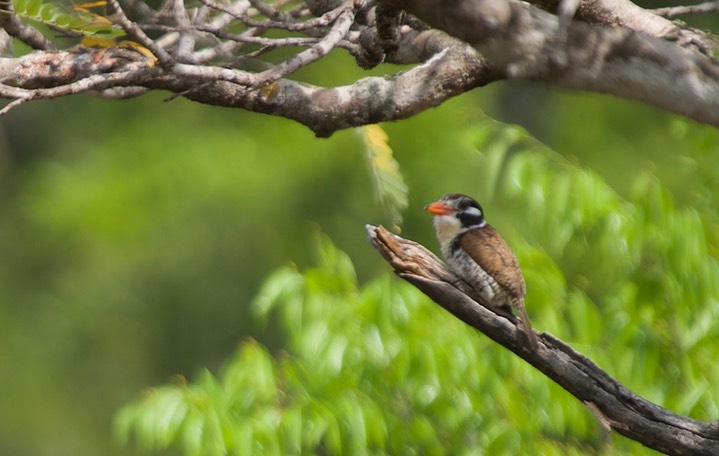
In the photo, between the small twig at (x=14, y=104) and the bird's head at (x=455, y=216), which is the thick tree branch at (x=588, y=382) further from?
the bird's head at (x=455, y=216)

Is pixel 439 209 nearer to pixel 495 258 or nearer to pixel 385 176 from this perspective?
pixel 495 258

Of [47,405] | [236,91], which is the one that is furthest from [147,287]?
[236,91]

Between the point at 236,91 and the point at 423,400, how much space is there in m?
1.71

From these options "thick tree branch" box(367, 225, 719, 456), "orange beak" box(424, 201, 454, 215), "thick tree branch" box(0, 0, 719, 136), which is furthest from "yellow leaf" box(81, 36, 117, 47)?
Answer: "orange beak" box(424, 201, 454, 215)

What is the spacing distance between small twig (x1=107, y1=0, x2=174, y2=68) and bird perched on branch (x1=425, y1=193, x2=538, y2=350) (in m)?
1.26

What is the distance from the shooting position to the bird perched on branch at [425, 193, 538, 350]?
404 cm

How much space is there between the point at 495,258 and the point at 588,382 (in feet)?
3.36

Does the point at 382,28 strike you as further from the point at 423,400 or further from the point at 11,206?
the point at 11,206

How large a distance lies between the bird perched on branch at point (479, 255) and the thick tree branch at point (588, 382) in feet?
0.61

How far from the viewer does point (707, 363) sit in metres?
4.49

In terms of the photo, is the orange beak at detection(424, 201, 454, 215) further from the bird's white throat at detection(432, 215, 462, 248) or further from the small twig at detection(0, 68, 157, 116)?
the small twig at detection(0, 68, 157, 116)

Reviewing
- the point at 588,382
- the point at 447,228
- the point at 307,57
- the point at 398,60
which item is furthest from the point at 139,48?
the point at 447,228

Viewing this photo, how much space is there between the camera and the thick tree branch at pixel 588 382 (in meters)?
3.29

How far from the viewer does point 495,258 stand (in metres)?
4.27
